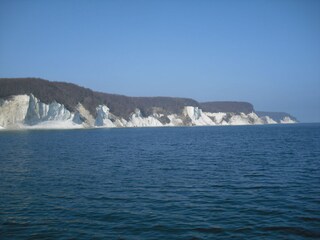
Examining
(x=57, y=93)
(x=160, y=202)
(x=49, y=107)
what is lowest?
(x=160, y=202)

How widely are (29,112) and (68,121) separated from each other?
51.0ft

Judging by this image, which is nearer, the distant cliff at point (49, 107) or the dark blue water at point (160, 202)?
the dark blue water at point (160, 202)

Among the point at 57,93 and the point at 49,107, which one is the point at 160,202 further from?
the point at 57,93

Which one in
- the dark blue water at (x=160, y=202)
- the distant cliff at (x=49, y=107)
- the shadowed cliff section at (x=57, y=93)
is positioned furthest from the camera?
the shadowed cliff section at (x=57, y=93)

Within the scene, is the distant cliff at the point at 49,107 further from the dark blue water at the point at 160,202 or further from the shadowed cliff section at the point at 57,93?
the dark blue water at the point at 160,202

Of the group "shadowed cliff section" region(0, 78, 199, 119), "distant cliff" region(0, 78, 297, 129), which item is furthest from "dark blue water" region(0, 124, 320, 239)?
"shadowed cliff section" region(0, 78, 199, 119)

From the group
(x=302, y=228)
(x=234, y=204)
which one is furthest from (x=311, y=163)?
(x=302, y=228)

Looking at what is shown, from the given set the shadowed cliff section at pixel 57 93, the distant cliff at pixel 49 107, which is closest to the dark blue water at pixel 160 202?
the distant cliff at pixel 49 107

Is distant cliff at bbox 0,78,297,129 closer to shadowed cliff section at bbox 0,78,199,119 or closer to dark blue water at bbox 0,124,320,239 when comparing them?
shadowed cliff section at bbox 0,78,199,119

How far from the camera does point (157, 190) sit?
17.7m

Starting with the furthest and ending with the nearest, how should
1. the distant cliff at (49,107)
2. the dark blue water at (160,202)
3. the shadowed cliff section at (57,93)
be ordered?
the shadowed cliff section at (57,93) → the distant cliff at (49,107) → the dark blue water at (160,202)

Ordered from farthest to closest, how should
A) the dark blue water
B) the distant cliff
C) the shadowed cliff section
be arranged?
the shadowed cliff section
the distant cliff
the dark blue water

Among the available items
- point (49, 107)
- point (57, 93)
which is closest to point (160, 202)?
point (49, 107)

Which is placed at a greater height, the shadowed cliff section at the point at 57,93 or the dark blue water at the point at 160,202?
the shadowed cliff section at the point at 57,93
